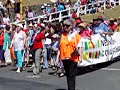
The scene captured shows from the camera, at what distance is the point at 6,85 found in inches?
595

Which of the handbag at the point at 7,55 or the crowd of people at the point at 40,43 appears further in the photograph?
the handbag at the point at 7,55

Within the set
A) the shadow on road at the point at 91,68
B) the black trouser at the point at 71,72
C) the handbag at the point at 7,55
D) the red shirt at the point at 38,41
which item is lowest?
the shadow on road at the point at 91,68

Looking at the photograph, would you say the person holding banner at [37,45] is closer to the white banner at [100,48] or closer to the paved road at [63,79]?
the paved road at [63,79]

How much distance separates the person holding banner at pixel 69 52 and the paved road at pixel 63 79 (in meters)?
1.53

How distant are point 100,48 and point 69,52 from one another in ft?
16.0

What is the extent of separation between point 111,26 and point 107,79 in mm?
4718

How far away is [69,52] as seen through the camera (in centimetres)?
1305

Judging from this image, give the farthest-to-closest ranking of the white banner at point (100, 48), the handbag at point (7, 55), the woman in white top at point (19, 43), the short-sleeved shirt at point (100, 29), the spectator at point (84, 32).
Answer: the handbag at point (7, 55) < the short-sleeved shirt at point (100, 29) < the woman in white top at point (19, 43) < the white banner at point (100, 48) < the spectator at point (84, 32)

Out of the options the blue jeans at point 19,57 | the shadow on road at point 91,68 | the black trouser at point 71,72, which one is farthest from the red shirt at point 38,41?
the black trouser at point 71,72

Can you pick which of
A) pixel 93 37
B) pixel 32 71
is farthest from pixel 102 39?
pixel 32 71

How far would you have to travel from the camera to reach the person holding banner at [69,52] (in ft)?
42.6

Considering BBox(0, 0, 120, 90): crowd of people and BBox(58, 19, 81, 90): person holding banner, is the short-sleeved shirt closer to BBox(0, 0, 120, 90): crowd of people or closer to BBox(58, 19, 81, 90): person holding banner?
BBox(0, 0, 120, 90): crowd of people

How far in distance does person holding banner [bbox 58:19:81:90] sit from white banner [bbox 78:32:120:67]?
2826 millimetres

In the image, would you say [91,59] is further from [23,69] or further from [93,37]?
[23,69]
